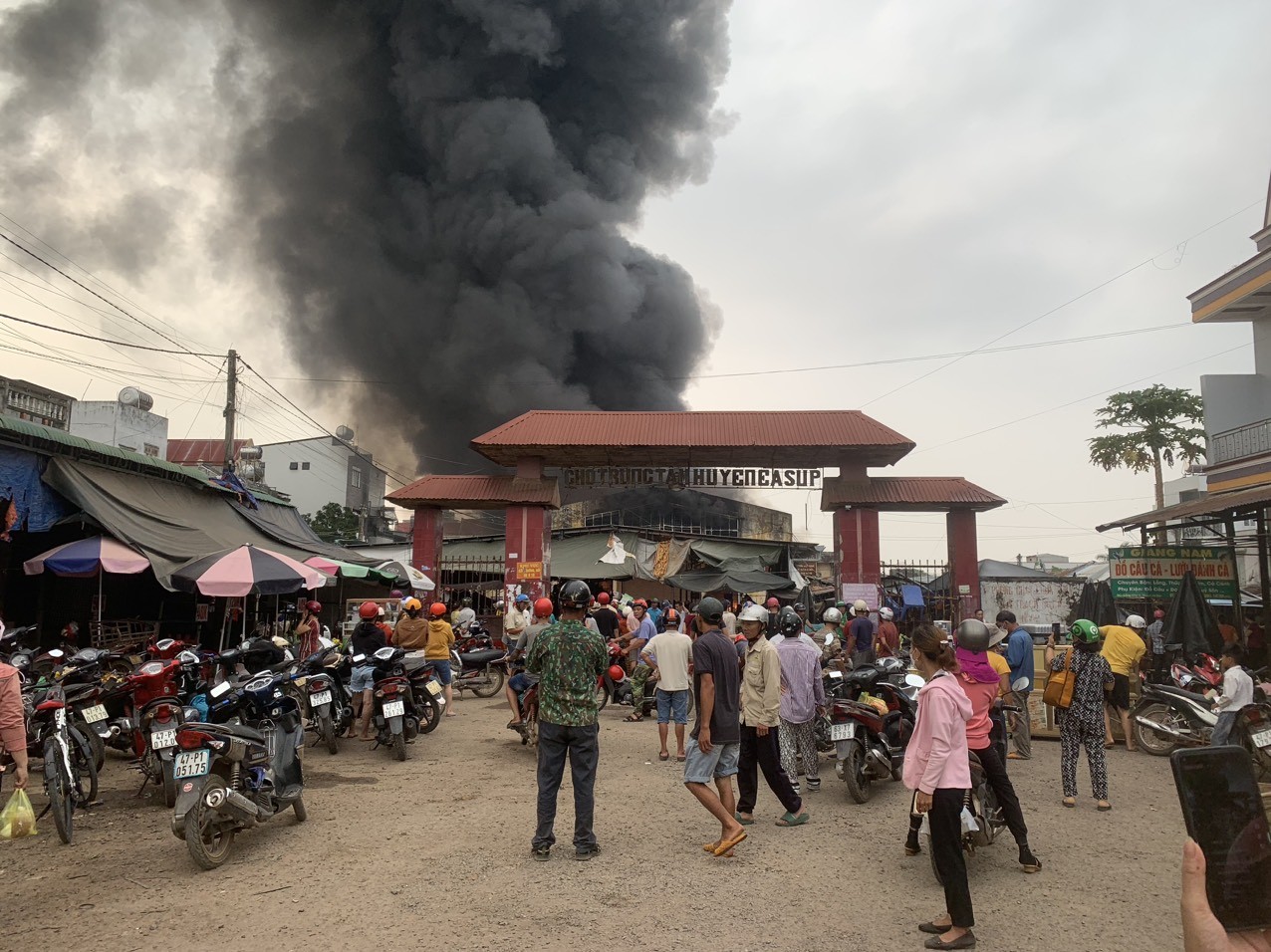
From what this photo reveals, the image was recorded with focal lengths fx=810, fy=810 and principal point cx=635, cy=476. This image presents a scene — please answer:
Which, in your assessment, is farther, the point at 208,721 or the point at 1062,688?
the point at 1062,688

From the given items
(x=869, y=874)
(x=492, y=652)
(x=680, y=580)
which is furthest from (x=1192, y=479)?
(x=869, y=874)

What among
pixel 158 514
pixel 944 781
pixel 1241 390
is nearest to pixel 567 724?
pixel 944 781

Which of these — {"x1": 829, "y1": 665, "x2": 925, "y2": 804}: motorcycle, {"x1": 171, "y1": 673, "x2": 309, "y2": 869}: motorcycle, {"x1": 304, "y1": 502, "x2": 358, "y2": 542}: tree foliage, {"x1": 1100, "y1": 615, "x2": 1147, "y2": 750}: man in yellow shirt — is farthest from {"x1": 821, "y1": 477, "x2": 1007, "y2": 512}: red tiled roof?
{"x1": 304, "y1": 502, "x2": 358, "y2": 542}: tree foliage

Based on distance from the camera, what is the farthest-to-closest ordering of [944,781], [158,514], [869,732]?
[158,514], [869,732], [944,781]

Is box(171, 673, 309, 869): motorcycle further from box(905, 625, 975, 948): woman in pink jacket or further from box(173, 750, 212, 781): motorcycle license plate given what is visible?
box(905, 625, 975, 948): woman in pink jacket

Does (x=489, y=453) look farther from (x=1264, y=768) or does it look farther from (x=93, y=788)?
(x=1264, y=768)

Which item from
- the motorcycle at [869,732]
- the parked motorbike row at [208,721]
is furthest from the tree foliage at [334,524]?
the motorcycle at [869,732]

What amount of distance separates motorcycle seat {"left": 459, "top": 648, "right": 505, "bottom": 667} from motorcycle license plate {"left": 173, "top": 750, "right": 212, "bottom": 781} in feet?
22.1

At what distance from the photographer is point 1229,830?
165cm

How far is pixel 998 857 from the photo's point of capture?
5094mm

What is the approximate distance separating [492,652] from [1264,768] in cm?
874

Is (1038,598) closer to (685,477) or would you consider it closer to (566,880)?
(685,477)

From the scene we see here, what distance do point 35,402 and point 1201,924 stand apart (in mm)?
34933

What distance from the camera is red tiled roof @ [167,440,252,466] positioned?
47.3m
